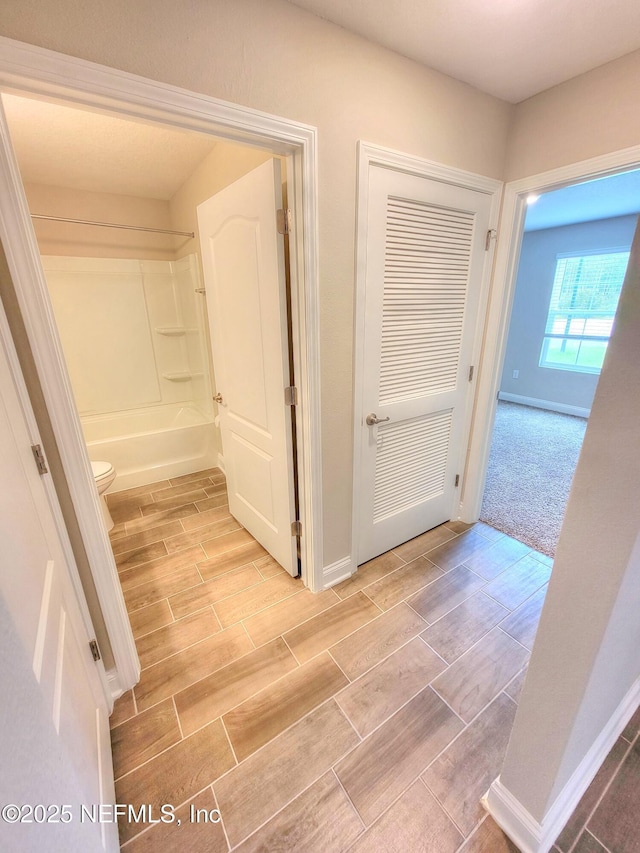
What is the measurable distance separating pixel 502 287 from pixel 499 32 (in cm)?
99

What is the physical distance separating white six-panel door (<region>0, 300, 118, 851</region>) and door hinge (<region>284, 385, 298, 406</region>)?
3.02 feet

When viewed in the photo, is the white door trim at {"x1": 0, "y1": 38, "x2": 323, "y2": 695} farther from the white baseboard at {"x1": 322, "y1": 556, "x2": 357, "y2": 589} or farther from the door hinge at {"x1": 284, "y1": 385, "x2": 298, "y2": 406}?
the white baseboard at {"x1": 322, "y1": 556, "x2": 357, "y2": 589}

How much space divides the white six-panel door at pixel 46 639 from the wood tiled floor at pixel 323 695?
264mm

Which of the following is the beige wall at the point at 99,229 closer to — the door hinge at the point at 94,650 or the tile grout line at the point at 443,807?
the door hinge at the point at 94,650

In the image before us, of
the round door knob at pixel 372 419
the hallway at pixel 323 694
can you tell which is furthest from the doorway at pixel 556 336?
the round door knob at pixel 372 419

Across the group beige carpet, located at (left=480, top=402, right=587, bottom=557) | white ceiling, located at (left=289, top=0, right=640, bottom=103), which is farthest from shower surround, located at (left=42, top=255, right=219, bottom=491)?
beige carpet, located at (left=480, top=402, right=587, bottom=557)

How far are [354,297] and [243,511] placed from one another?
5.04 ft

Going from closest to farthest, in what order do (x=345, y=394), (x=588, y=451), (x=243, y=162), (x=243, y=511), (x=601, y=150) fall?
(x=588, y=451)
(x=601, y=150)
(x=345, y=394)
(x=243, y=162)
(x=243, y=511)

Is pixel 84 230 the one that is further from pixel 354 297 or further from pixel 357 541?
pixel 357 541

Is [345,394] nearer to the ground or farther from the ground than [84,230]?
nearer to the ground

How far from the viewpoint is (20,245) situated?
908 millimetres

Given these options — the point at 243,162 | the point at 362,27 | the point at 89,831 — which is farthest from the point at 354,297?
the point at 89,831

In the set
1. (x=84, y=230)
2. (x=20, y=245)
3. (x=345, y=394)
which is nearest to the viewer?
(x=20, y=245)

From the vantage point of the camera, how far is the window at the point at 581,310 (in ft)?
14.4
